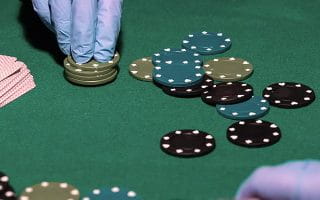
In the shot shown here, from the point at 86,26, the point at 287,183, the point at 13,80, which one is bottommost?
the point at 13,80

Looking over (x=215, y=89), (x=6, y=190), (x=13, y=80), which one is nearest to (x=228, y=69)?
(x=215, y=89)

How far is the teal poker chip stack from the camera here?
91.1 inches

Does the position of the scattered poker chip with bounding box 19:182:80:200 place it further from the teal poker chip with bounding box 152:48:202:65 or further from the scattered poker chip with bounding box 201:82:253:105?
the teal poker chip with bounding box 152:48:202:65

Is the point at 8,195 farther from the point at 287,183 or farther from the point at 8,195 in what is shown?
the point at 287,183

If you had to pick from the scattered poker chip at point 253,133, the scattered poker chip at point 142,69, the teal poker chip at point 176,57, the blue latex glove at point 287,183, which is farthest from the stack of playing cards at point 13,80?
the blue latex glove at point 287,183

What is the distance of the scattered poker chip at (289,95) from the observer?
2.20m

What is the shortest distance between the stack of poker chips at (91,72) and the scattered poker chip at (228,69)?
1.01 feet

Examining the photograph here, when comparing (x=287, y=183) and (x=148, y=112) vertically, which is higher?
(x=287, y=183)

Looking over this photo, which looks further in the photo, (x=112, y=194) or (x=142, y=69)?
(x=142, y=69)

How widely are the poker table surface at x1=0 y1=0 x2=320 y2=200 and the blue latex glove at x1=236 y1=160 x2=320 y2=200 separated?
333 mm

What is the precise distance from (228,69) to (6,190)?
913 millimetres

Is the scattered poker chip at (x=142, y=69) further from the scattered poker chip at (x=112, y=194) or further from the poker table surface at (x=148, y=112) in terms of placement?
the scattered poker chip at (x=112, y=194)

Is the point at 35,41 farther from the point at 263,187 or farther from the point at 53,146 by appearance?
the point at 263,187

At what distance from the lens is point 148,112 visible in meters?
2.18
